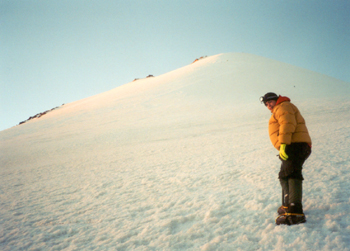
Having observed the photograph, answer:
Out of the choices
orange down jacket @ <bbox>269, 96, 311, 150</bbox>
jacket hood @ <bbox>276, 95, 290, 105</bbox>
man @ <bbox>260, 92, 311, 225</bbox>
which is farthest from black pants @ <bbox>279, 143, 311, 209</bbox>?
jacket hood @ <bbox>276, 95, 290, 105</bbox>

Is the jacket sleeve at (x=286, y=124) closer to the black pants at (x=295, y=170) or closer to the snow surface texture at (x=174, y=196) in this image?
the black pants at (x=295, y=170)

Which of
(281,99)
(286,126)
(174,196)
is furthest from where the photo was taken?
(174,196)

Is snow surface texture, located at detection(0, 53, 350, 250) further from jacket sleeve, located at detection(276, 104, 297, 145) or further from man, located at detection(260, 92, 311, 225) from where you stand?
jacket sleeve, located at detection(276, 104, 297, 145)

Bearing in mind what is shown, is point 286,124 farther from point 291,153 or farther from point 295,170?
point 295,170

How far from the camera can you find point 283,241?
243cm

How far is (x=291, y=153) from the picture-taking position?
8.73ft

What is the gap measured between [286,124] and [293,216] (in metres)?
1.26

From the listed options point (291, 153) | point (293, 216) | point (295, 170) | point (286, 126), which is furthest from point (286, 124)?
point (293, 216)

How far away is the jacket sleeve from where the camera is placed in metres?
2.56

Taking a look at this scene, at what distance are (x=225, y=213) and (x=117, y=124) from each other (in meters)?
14.6

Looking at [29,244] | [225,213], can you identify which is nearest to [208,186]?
[225,213]

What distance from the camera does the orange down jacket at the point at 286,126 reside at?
2.57 metres

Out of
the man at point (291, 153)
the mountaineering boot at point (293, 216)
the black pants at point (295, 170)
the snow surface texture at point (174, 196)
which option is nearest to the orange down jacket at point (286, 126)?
the man at point (291, 153)

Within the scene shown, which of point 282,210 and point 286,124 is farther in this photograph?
point 282,210
